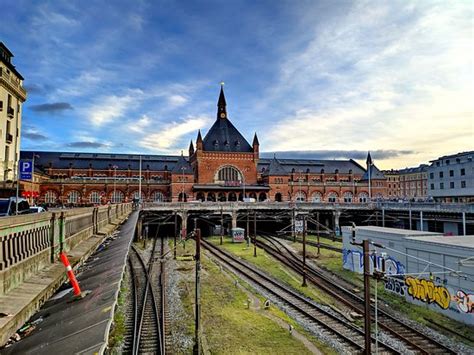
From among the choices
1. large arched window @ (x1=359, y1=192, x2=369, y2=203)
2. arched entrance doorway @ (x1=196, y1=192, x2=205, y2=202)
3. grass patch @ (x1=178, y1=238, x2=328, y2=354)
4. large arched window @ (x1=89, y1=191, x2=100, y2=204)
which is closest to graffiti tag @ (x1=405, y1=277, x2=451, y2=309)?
grass patch @ (x1=178, y1=238, x2=328, y2=354)

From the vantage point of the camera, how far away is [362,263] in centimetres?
2920

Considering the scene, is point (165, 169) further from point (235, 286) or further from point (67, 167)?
point (235, 286)

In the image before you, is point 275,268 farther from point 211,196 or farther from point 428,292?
point 211,196

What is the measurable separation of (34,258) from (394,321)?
18.4 metres

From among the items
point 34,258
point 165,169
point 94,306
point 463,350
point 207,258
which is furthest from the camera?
point 165,169

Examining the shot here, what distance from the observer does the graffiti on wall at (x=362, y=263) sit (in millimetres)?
25125

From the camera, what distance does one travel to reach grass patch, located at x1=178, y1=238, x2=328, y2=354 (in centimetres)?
1470

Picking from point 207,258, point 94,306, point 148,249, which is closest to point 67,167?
point 148,249

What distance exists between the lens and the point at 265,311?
1961cm

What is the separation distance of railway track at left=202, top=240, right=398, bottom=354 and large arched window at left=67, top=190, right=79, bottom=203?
52.2 m

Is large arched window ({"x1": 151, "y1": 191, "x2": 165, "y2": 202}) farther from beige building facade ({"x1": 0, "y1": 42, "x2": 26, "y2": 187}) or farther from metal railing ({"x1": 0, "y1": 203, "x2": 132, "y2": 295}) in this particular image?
metal railing ({"x1": 0, "y1": 203, "x2": 132, "y2": 295})

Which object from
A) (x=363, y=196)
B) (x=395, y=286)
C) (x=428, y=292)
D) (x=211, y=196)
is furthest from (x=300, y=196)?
(x=428, y=292)

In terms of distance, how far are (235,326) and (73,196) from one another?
64.0 metres

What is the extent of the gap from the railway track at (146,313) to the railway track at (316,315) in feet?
24.5
